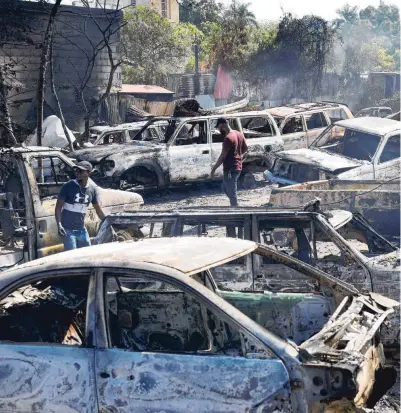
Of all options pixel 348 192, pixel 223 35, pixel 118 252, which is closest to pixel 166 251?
pixel 118 252

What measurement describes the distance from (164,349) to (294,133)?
1287 centimetres

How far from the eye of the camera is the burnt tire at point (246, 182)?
1606cm

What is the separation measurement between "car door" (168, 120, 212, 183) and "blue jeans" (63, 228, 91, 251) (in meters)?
6.12

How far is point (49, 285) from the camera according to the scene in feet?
16.3

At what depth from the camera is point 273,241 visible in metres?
7.71

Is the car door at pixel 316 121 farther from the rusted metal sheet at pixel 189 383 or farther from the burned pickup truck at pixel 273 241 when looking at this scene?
the rusted metal sheet at pixel 189 383

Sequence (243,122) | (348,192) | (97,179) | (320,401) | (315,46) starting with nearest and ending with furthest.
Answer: (320,401), (348,192), (97,179), (243,122), (315,46)

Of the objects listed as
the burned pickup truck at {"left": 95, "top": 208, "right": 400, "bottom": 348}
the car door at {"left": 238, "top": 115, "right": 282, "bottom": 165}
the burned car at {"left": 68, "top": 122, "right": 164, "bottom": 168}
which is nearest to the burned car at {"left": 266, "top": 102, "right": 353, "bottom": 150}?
the car door at {"left": 238, "top": 115, "right": 282, "bottom": 165}

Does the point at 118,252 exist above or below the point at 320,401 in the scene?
above

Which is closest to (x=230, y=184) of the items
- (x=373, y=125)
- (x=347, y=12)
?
(x=373, y=125)

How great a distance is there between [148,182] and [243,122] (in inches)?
104

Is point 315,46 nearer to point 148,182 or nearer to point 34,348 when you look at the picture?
point 148,182

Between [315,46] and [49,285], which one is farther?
[315,46]

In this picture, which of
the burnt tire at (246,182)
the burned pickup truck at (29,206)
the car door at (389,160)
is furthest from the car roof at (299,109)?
the burned pickup truck at (29,206)
